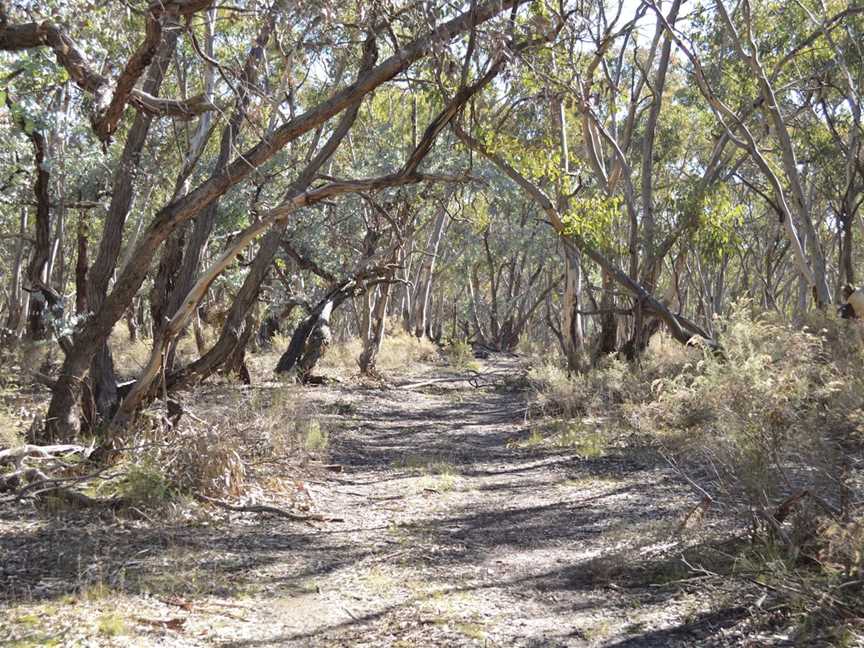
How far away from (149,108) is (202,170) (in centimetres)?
866

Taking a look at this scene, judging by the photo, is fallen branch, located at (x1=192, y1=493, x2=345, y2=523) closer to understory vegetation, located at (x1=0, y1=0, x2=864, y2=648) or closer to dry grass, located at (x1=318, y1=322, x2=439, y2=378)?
understory vegetation, located at (x1=0, y1=0, x2=864, y2=648)

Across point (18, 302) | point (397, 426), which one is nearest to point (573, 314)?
point (397, 426)

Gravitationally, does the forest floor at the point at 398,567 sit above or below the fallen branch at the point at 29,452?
below

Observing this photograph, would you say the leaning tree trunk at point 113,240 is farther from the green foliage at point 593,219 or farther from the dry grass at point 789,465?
the dry grass at point 789,465

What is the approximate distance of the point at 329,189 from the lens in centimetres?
679

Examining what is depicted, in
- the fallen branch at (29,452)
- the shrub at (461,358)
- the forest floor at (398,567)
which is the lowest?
the forest floor at (398,567)

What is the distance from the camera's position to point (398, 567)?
544 centimetres

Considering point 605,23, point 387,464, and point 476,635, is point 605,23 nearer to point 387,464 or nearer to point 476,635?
point 387,464

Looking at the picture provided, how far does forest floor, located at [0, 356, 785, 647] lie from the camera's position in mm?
4133

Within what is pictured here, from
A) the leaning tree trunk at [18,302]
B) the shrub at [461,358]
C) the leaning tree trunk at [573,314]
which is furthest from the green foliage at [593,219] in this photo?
the leaning tree trunk at [18,302]

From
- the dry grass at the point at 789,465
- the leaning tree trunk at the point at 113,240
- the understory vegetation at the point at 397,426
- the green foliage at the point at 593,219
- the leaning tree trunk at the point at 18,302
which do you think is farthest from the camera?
the leaning tree trunk at the point at 18,302

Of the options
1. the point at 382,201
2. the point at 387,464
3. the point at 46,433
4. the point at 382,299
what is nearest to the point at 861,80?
the point at 382,201

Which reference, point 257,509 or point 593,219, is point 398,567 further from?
point 593,219

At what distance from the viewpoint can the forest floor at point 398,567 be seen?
4.13 meters
